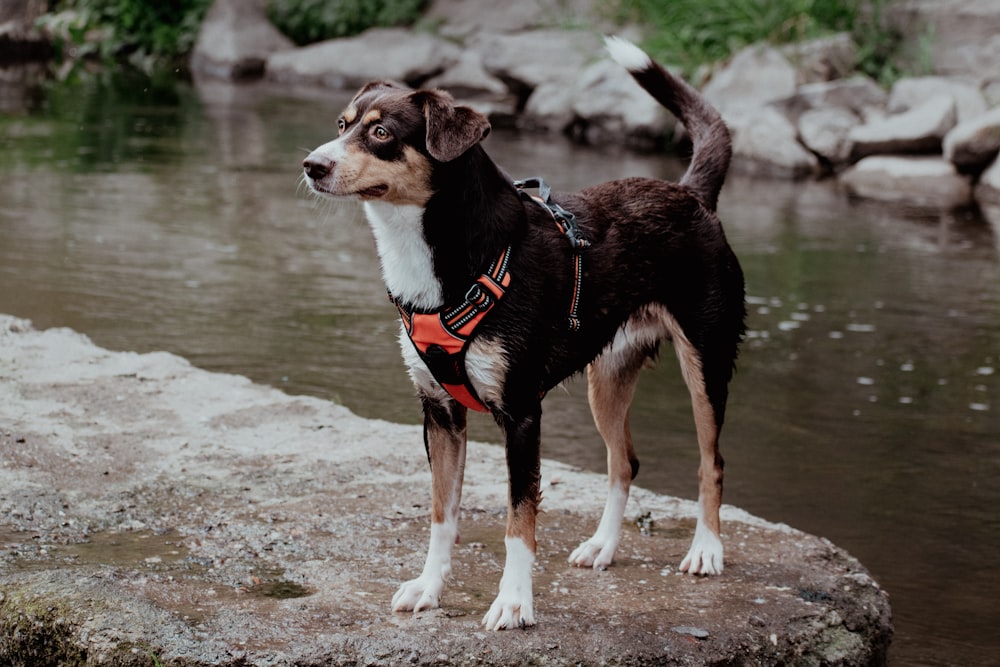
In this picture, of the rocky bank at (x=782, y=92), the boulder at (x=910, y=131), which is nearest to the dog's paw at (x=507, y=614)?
the rocky bank at (x=782, y=92)

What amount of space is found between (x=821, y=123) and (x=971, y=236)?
3.91 m

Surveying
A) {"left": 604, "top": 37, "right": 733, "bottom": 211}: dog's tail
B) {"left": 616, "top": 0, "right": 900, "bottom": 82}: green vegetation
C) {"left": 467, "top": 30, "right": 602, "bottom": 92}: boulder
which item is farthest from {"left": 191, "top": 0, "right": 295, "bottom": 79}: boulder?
{"left": 604, "top": 37, "right": 733, "bottom": 211}: dog's tail

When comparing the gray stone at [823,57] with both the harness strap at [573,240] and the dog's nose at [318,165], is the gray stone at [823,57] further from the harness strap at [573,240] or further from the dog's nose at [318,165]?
the dog's nose at [318,165]

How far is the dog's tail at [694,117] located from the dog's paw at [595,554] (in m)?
1.27

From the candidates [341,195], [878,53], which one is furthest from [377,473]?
[878,53]

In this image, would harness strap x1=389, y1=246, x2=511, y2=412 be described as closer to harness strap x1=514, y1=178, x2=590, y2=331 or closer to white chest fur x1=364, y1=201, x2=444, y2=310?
white chest fur x1=364, y1=201, x2=444, y2=310

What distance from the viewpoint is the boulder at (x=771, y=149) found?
15391mm

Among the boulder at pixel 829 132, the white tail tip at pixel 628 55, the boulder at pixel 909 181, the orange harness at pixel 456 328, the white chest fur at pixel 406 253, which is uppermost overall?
the white tail tip at pixel 628 55

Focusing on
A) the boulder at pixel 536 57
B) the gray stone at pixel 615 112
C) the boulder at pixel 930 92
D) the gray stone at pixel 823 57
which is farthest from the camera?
the boulder at pixel 536 57

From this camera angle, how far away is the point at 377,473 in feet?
16.8

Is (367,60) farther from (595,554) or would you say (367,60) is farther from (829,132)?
(595,554)

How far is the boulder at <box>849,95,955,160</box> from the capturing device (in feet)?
48.2

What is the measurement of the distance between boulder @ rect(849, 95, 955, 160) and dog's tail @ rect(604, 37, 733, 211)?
10826 millimetres

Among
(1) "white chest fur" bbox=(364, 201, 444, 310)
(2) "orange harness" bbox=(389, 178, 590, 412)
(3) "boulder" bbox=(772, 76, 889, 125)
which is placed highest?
(1) "white chest fur" bbox=(364, 201, 444, 310)
